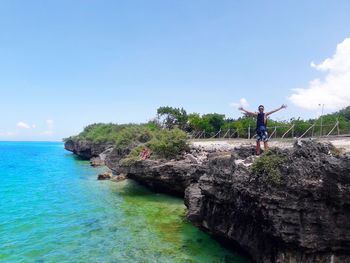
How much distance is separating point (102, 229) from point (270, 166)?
35.1 ft

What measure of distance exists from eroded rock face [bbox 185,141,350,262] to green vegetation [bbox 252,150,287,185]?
0.11m

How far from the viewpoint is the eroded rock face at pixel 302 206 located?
386 inches

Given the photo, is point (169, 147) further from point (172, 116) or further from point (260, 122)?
point (172, 116)

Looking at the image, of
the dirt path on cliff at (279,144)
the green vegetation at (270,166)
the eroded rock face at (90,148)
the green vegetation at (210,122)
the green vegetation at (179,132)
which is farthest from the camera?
the eroded rock face at (90,148)

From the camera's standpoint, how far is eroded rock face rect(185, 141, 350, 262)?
32.2 feet

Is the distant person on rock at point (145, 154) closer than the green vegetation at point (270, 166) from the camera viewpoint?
No

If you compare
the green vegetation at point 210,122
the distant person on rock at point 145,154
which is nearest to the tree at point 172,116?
the green vegetation at point 210,122

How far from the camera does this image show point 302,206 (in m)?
10.2

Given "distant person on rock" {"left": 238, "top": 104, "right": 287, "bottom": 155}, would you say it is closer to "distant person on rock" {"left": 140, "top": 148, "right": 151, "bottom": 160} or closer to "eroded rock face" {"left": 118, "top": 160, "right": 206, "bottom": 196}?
"eroded rock face" {"left": 118, "top": 160, "right": 206, "bottom": 196}

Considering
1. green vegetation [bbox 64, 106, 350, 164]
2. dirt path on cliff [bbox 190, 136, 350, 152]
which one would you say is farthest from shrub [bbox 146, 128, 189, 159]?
dirt path on cliff [bbox 190, 136, 350, 152]

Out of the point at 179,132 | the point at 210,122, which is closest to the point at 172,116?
the point at 210,122

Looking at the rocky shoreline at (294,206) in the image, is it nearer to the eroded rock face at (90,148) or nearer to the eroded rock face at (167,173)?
the eroded rock face at (167,173)

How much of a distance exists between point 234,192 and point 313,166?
337 centimetres

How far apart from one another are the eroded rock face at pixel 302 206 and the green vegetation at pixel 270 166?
114 millimetres
